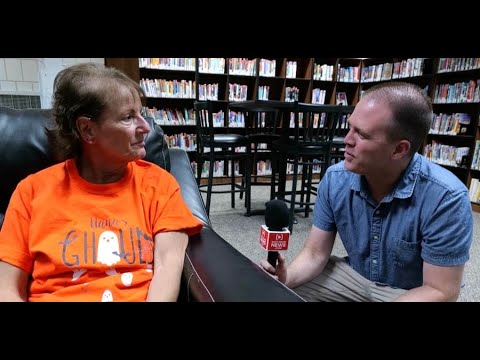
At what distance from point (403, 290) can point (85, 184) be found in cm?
108

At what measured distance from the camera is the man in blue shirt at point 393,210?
938 mm

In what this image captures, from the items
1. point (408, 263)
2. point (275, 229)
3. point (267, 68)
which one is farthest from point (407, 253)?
point (267, 68)

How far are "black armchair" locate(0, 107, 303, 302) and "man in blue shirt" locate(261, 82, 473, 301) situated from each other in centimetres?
16

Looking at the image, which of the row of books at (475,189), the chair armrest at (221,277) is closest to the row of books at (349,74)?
the row of books at (475,189)

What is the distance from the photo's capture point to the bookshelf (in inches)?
151

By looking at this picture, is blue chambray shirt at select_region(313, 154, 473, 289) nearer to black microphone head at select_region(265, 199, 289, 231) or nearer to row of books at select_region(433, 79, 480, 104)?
black microphone head at select_region(265, 199, 289, 231)

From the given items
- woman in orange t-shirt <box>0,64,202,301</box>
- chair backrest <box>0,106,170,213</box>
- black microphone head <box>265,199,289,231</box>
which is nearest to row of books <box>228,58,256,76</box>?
chair backrest <box>0,106,170,213</box>

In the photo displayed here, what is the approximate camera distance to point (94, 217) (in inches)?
35.7

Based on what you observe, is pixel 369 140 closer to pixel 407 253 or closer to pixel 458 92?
pixel 407 253

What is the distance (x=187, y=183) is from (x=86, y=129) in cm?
46

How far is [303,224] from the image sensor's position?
3.01 m
